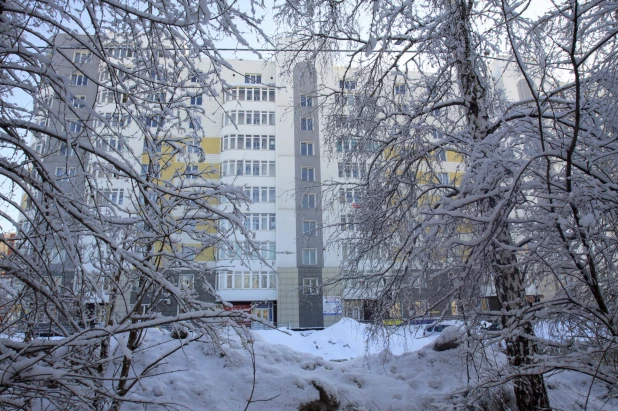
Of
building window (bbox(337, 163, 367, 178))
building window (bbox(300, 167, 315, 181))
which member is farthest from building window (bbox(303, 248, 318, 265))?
building window (bbox(337, 163, 367, 178))

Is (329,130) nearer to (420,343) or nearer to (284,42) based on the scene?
(284,42)

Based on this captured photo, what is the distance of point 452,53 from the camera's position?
18.1 ft

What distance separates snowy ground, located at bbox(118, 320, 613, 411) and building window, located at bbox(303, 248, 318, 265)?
1595 cm

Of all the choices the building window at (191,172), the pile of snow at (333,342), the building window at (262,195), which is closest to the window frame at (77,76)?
the building window at (191,172)

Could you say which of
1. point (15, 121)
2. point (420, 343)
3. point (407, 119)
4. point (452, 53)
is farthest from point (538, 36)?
point (420, 343)

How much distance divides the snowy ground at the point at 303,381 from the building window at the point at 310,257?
15.9 meters

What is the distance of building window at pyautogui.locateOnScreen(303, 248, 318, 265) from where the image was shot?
2439cm

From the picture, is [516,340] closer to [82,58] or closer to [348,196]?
[348,196]

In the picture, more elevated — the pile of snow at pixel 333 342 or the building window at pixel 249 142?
the building window at pixel 249 142

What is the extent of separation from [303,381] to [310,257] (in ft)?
59.7

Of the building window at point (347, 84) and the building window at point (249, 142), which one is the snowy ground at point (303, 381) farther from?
the building window at point (249, 142)

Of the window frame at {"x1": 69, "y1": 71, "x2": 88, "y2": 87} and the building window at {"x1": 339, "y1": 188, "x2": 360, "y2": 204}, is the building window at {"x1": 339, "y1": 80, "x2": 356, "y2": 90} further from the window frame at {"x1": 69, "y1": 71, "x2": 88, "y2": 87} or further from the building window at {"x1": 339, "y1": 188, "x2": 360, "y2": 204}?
the window frame at {"x1": 69, "y1": 71, "x2": 88, "y2": 87}

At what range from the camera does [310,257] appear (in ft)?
80.5

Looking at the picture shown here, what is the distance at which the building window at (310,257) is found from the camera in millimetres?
24391
